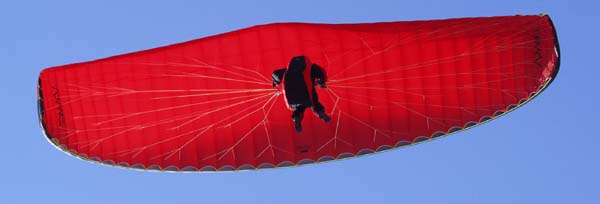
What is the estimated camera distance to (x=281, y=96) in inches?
999

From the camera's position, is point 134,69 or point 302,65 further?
point 134,69

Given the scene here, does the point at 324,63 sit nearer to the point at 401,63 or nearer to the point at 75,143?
the point at 401,63

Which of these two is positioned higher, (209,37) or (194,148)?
(209,37)

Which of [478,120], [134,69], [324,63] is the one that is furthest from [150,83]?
[478,120]

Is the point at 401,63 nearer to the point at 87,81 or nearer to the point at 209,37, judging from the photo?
the point at 209,37

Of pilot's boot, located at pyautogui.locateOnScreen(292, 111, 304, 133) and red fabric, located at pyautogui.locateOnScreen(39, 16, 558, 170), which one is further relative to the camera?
red fabric, located at pyautogui.locateOnScreen(39, 16, 558, 170)

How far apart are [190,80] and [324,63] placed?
2.37 metres

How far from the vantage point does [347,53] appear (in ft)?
81.1

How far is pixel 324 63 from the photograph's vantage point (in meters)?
24.8

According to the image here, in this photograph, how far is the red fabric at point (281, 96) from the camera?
2456 centimetres

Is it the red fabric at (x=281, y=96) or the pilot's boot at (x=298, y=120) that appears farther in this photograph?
the red fabric at (x=281, y=96)

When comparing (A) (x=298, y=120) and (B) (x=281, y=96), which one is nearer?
(A) (x=298, y=120)

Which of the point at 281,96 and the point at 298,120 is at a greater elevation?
the point at 281,96

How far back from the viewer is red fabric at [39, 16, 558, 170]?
2456 cm
